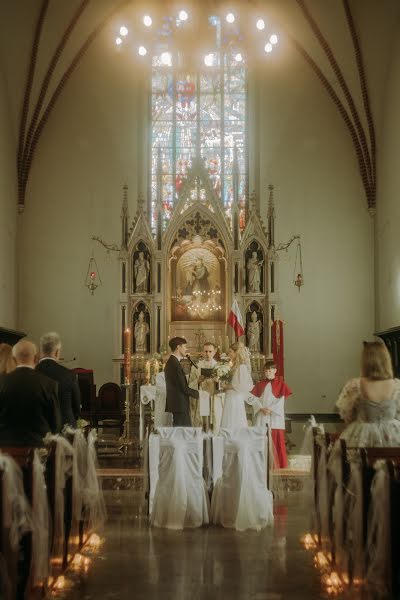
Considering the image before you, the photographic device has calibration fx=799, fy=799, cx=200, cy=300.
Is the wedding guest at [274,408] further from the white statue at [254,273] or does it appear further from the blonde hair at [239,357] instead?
the white statue at [254,273]

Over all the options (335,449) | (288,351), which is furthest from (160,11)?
(335,449)

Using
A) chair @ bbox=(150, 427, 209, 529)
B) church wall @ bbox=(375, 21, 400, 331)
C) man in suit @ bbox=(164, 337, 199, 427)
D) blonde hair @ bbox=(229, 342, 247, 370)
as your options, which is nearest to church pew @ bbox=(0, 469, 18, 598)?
chair @ bbox=(150, 427, 209, 529)

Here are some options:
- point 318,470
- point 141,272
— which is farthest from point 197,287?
point 318,470

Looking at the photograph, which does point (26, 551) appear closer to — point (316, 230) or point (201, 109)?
point (316, 230)

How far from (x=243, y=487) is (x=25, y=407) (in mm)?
2935

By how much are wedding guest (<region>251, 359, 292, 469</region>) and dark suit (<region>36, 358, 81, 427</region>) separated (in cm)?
538

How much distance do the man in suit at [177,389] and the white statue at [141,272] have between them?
25.5 feet

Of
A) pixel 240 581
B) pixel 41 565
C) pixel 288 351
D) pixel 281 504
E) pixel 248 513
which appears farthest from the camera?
pixel 288 351

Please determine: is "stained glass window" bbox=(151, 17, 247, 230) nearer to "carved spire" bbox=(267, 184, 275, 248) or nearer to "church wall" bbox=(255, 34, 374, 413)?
"church wall" bbox=(255, 34, 374, 413)

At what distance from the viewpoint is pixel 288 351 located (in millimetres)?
19125

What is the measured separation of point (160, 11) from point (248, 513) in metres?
15.4

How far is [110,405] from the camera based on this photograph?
17234 mm

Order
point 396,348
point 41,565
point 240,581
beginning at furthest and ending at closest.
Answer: point 396,348 → point 240,581 → point 41,565

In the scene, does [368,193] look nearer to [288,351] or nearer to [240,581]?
[288,351]
